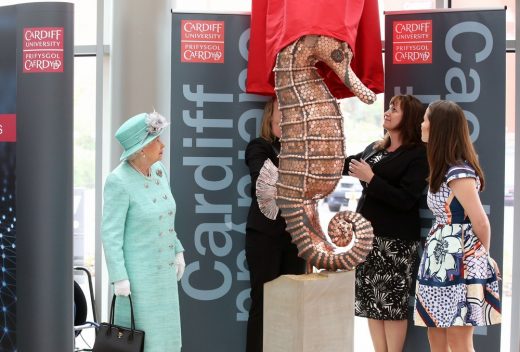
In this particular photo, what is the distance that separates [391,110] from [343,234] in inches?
51.1

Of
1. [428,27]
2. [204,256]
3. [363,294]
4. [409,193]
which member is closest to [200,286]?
[204,256]

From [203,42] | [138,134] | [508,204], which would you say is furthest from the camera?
[508,204]

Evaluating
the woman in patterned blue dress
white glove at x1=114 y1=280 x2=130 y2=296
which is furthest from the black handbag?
the woman in patterned blue dress

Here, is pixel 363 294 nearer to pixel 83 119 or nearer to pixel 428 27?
pixel 428 27

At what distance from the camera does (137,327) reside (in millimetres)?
3936

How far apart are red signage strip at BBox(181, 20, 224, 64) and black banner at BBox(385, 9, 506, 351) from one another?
1059mm

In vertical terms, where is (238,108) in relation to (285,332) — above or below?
above

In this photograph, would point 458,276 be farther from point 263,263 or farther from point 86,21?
point 86,21

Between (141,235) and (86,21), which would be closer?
(141,235)

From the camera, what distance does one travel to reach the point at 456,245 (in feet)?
13.3

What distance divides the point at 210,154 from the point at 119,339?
1541mm

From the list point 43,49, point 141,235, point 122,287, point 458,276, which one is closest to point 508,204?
point 458,276

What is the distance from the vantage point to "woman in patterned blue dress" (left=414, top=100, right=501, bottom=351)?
157 inches

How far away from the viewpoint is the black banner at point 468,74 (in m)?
4.75
